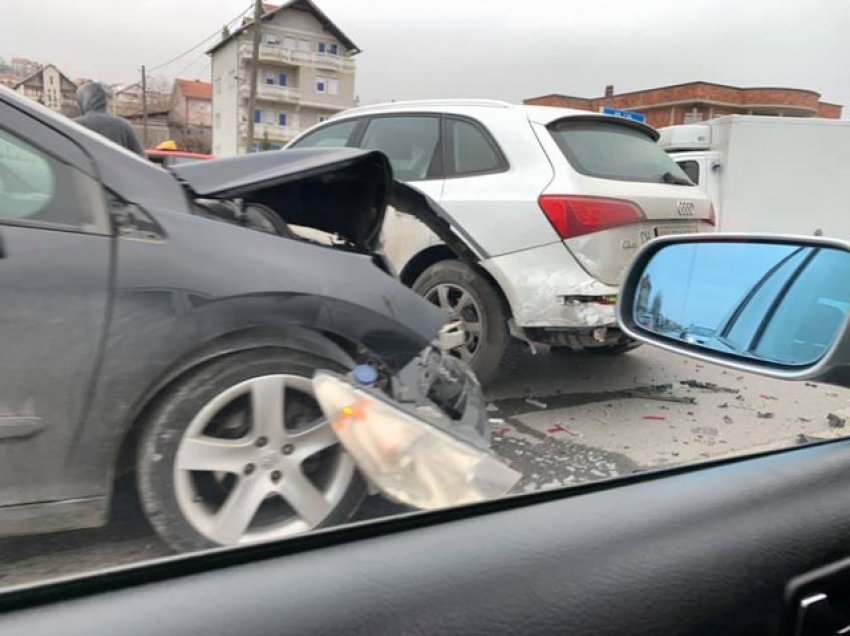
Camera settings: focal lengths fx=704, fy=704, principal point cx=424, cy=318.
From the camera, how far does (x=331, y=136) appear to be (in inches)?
210

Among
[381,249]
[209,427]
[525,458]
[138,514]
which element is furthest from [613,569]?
[525,458]

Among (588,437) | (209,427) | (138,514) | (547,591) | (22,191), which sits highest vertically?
(22,191)

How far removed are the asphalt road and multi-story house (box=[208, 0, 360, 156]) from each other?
2038 millimetres

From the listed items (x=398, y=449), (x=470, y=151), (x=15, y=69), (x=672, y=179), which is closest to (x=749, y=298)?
(x=398, y=449)

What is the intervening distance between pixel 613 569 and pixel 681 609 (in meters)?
0.12

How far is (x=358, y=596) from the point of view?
39.0 inches

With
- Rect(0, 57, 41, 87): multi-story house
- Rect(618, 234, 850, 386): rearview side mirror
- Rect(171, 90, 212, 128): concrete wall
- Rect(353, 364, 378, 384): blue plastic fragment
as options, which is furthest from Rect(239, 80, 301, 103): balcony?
Rect(618, 234, 850, 386): rearview side mirror

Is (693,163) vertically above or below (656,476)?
above

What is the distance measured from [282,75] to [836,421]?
1002 centimetres

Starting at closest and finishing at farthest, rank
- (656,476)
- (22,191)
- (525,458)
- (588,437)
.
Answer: (656,476) → (22,191) → (525,458) → (588,437)

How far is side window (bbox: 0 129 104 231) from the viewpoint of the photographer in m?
2.00

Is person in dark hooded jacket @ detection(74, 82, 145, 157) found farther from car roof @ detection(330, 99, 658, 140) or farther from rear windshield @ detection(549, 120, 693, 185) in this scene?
rear windshield @ detection(549, 120, 693, 185)

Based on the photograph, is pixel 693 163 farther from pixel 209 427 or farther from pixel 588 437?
pixel 209 427

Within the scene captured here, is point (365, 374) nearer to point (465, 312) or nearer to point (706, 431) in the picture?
point (465, 312)
